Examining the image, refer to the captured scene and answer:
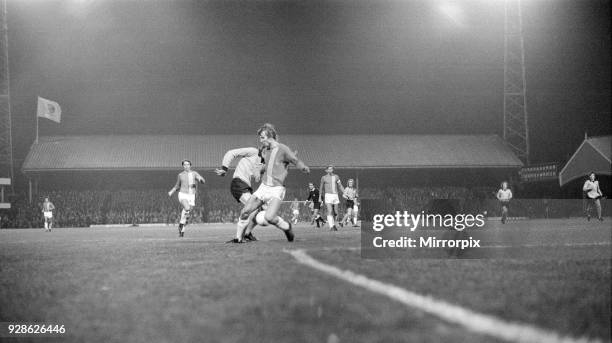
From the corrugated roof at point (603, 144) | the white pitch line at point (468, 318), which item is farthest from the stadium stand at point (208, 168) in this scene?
the white pitch line at point (468, 318)

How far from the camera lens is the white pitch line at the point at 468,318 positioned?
310 centimetres

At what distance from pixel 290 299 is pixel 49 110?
3559cm

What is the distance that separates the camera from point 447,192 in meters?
39.5

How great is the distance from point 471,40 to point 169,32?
62.8 ft

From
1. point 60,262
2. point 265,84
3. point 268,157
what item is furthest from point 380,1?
point 60,262

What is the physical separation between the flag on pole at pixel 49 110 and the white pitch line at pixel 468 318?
3423 cm

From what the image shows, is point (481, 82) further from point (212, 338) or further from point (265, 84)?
point (212, 338)

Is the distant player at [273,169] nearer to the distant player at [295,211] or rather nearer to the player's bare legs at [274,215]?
the player's bare legs at [274,215]

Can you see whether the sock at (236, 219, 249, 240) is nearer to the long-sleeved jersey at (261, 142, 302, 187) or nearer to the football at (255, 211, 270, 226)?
the football at (255, 211, 270, 226)

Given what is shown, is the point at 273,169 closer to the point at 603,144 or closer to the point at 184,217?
the point at 184,217

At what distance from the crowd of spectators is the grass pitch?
29239mm

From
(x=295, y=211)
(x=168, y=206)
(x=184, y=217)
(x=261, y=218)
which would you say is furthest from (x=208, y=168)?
(x=261, y=218)

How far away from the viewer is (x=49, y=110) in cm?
3638

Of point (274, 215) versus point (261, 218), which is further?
point (261, 218)
